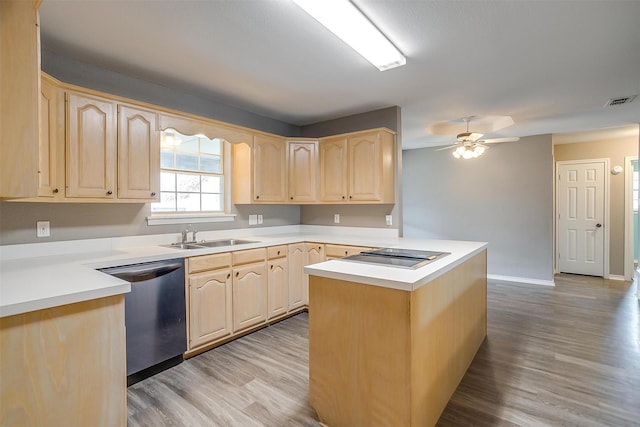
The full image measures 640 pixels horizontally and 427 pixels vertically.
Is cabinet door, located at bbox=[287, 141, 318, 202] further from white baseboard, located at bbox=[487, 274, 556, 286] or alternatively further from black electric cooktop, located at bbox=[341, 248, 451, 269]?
white baseboard, located at bbox=[487, 274, 556, 286]

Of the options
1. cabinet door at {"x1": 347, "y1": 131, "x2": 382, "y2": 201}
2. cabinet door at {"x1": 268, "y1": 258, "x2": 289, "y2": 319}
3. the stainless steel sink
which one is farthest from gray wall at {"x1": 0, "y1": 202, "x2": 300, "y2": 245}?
cabinet door at {"x1": 347, "y1": 131, "x2": 382, "y2": 201}

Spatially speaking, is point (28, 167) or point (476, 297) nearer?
point (28, 167)

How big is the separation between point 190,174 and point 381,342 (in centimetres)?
270

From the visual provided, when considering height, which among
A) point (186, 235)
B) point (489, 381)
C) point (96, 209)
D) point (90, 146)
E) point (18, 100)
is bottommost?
point (489, 381)

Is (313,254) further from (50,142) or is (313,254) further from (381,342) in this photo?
(50,142)

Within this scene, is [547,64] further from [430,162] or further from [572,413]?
[430,162]

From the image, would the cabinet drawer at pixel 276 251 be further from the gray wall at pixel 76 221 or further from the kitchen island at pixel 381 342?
the kitchen island at pixel 381 342

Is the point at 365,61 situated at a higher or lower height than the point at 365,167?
higher

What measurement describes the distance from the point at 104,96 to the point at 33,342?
1881mm

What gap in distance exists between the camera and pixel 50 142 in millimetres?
2137

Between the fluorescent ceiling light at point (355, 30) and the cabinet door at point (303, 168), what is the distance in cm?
163

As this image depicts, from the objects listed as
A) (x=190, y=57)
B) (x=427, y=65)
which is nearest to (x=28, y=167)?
(x=190, y=57)

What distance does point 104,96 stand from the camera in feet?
7.86

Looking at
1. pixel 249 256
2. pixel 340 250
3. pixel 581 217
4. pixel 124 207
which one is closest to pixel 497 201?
pixel 581 217
